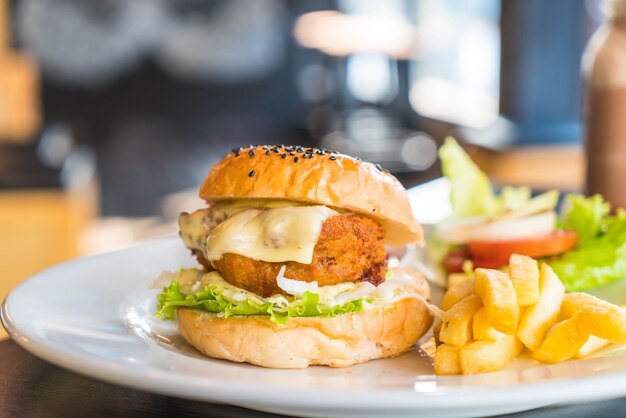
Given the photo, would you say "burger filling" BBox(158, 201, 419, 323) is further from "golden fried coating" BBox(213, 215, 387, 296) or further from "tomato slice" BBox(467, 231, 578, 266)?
"tomato slice" BBox(467, 231, 578, 266)

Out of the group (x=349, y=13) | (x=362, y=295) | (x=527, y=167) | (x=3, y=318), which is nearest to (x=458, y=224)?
(x=362, y=295)

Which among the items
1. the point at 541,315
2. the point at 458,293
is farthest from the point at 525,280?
the point at 458,293

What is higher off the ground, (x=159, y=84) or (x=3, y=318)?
(x=3, y=318)

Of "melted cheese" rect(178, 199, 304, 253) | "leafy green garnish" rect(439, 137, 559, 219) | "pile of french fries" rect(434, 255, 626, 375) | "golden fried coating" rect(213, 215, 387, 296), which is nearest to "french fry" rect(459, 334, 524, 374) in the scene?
"pile of french fries" rect(434, 255, 626, 375)

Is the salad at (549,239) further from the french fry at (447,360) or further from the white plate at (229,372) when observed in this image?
the french fry at (447,360)

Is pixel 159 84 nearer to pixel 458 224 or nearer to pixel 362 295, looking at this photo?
pixel 458 224
